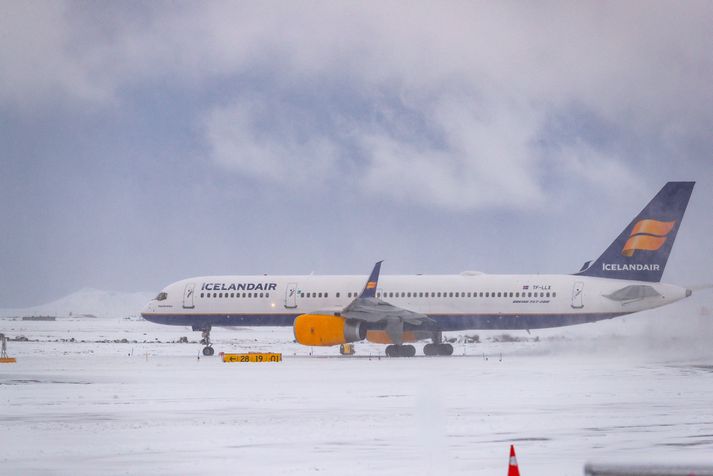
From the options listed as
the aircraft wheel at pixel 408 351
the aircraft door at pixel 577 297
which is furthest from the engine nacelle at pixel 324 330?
the aircraft door at pixel 577 297

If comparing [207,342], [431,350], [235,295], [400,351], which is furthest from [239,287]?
[431,350]

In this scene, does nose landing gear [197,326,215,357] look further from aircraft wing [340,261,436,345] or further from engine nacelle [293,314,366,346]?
aircraft wing [340,261,436,345]

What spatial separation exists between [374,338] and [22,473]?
34490mm

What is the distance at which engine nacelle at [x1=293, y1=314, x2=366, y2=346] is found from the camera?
146 ft

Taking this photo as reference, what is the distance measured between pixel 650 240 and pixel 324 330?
593 inches

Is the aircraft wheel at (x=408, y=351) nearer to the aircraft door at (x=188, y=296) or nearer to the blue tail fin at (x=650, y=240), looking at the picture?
the blue tail fin at (x=650, y=240)

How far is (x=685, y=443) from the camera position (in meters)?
15.0

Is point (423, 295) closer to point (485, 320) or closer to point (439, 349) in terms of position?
point (439, 349)

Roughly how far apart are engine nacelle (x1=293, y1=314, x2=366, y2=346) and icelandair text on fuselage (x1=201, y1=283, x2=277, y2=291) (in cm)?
587

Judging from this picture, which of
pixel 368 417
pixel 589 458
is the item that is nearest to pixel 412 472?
pixel 589 458

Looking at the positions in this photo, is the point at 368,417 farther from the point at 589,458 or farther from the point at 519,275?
the point at 519,275

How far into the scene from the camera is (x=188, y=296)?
52.0 meters

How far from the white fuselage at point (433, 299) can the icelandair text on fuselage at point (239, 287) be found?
5cm

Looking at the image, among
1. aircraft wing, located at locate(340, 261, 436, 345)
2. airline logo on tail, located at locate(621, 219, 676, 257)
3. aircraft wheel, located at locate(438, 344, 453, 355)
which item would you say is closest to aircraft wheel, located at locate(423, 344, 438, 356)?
aircraft wheel, located at locate(438, 344, 453, 355)
